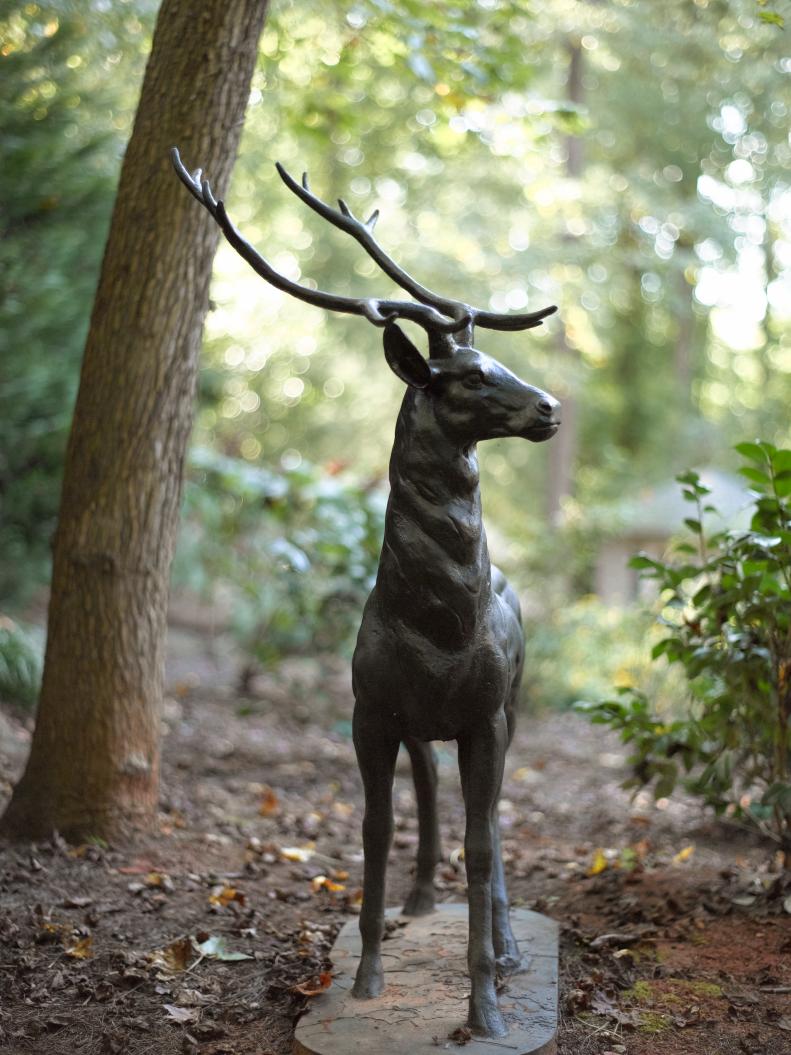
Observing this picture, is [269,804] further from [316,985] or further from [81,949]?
[316,985]

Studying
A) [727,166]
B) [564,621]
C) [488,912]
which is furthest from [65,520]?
[727,166]

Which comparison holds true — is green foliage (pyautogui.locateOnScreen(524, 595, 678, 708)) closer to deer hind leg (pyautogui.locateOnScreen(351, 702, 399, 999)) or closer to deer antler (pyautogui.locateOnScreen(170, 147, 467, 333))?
deer hind leg (pyautogui.locateOnScreen(351, 702, 399, 999))

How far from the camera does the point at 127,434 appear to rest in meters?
4.62

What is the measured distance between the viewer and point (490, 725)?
307 centimetres

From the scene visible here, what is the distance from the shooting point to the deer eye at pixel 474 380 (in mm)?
2947

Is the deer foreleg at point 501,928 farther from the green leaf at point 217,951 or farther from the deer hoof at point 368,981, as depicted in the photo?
the green leaf at point 217,951

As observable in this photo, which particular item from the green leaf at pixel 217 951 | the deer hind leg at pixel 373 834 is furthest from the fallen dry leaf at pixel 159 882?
the deer hind leg at pixel 373 834

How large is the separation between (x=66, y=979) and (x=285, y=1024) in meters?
0.82

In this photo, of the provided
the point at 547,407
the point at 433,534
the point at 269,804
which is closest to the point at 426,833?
the point at 433,534

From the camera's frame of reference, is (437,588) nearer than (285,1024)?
Yes

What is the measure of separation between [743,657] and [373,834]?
1882 mm

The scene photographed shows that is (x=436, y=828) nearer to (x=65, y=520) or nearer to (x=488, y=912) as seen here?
(x=488, y=912)

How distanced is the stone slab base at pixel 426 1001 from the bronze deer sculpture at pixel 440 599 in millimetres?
86

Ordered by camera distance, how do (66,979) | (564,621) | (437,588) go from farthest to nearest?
(564,621), (66,979), (437,588)
